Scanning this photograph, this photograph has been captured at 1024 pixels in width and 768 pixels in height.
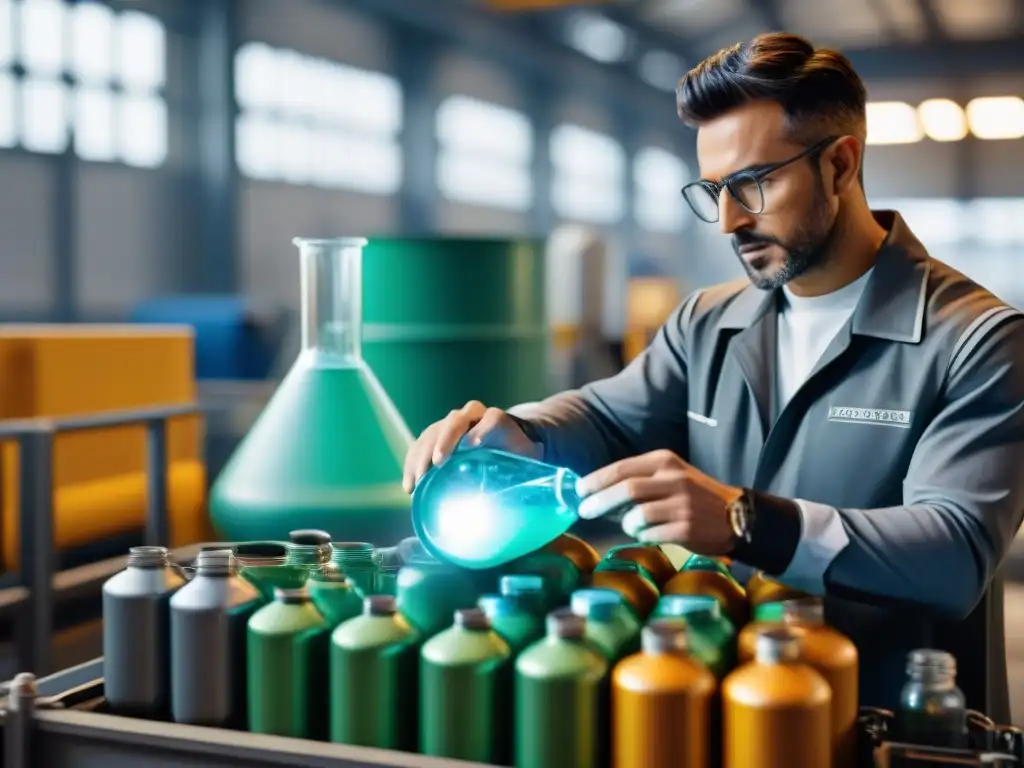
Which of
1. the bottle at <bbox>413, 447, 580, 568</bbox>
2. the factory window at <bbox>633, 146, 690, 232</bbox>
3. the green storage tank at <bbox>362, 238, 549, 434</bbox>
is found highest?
the factory window at <bbox>633, 146, 690, 232</bbox>

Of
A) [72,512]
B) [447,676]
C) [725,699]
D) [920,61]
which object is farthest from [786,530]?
[920,61]

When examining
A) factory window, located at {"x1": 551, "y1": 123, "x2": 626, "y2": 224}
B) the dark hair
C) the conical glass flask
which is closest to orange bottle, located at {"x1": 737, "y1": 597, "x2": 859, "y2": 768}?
the dark hair

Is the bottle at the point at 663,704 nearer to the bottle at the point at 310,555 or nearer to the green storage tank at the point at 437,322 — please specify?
the bottle at the point at 310,555

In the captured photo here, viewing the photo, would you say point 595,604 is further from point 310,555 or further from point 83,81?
point 83,81

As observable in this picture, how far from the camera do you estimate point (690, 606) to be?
1.20 metres

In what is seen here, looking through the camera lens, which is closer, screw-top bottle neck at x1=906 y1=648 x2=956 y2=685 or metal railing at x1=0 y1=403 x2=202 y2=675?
screw-top bottle neck at x1=906 y1=648 x2=956 y2=685

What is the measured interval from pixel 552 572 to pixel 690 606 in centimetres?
19

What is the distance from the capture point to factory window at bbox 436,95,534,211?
44.4 feet

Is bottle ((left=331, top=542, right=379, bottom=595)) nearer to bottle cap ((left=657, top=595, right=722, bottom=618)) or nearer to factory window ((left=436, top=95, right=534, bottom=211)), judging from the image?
bottle cap ((left=657, top=595, right=722, bottom=618))

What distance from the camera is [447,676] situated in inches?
46.1

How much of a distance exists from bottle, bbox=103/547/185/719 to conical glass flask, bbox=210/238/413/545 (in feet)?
2.16

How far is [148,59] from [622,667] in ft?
31.0

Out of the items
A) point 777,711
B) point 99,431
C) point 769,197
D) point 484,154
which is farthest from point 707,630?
point 484,154

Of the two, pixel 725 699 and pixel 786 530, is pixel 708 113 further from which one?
pixel 725 699
